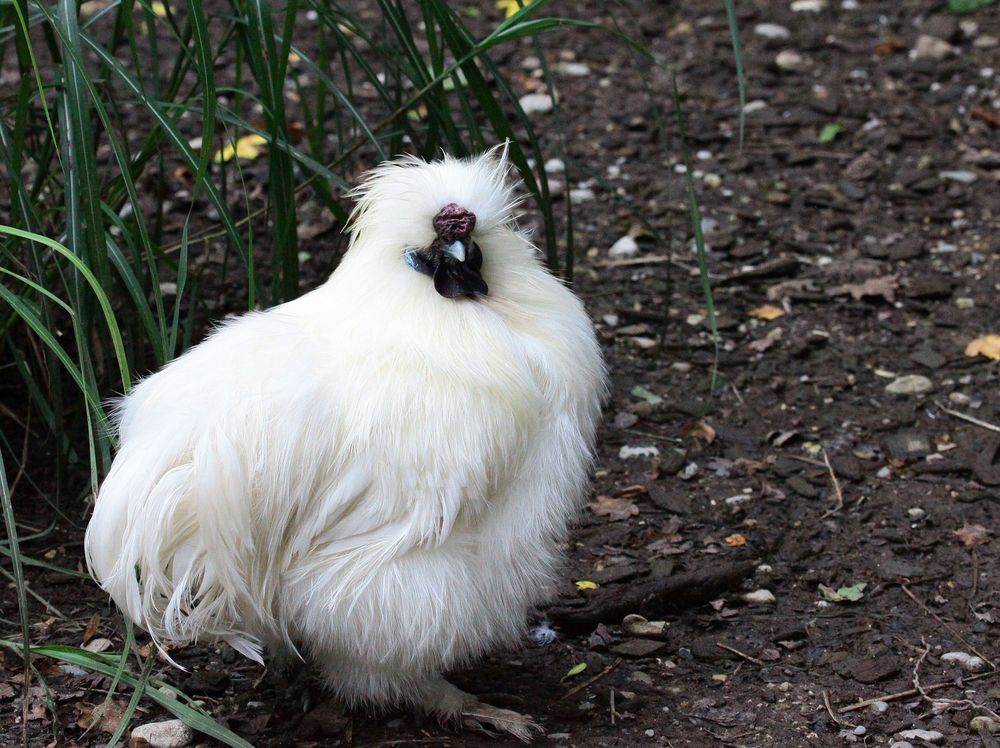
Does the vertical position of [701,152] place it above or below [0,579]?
above

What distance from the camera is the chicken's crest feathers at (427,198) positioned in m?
2.59

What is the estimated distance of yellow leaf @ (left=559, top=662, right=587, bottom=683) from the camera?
3.05 metres

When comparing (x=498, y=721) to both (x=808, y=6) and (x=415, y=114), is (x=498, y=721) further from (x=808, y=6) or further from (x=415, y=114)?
(x=808, y=6)

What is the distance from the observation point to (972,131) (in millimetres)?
5473

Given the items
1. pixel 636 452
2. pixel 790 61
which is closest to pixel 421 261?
pixel 636 452

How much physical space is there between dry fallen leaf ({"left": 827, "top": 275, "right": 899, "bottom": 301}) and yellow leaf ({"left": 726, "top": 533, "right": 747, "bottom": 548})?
1428 mm

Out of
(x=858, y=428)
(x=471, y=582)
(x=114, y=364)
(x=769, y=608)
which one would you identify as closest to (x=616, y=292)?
(x=858, y=428)

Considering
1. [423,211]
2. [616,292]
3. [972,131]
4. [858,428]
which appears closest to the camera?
[423,211]

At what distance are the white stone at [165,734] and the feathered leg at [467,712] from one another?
1.79ft

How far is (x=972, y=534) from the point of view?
343cm

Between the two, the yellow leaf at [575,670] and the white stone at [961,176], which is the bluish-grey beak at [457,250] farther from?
the white stone at [961,176]

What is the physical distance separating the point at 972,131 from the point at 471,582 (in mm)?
4015

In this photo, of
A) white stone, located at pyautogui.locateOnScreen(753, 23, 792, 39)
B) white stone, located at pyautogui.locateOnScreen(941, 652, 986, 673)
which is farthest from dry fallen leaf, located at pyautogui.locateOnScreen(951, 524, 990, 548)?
white stone, located at pyautogui.locateOnScreen(753, 23, 792, 39)

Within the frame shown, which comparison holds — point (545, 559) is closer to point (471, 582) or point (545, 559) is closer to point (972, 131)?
point (471, 582)
